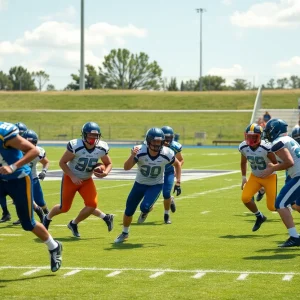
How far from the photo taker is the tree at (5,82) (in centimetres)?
9779

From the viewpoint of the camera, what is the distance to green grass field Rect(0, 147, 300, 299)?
7.69 m

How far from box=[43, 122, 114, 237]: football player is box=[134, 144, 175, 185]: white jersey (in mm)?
450

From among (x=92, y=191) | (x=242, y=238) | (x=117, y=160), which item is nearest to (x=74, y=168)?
(x=92, y=191)

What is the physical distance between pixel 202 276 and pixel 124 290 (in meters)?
1.04

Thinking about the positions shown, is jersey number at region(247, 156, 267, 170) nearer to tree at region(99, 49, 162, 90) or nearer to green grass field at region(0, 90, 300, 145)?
green grass field at region(0, 90, 300, 145)

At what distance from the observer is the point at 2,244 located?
10.8 m

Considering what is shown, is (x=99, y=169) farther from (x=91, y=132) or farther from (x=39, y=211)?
(x=39, y=211)

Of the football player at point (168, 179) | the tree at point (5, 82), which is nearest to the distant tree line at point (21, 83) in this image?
the tree at point (5, 82)

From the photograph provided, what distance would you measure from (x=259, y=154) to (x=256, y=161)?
0.14 metres

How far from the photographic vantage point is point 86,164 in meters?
11.4

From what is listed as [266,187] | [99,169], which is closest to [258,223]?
[266,187]

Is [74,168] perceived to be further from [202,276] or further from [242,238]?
[202,276]

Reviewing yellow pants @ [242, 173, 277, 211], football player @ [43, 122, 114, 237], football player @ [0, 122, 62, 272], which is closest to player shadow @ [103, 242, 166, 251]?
football player @ [43, 122, 114, 237]

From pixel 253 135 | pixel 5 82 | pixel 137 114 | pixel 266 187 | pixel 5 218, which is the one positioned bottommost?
pixel 137 114
